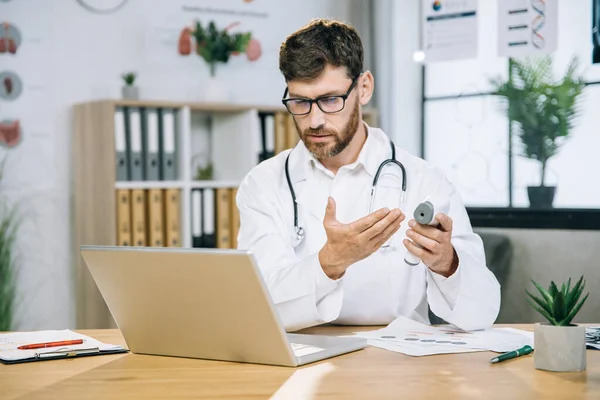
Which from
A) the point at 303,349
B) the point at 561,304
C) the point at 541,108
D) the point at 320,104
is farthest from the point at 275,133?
the point at 561,304

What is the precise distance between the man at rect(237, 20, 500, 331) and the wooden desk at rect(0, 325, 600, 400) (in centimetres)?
43

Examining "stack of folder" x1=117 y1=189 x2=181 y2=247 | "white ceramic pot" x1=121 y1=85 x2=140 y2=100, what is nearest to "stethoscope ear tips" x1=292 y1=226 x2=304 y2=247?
"stack of folder" x1=117 y1=189 x2=181 y2=247

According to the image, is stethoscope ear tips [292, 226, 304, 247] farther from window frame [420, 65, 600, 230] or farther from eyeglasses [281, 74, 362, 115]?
window frame [420, 65, 600, 230]

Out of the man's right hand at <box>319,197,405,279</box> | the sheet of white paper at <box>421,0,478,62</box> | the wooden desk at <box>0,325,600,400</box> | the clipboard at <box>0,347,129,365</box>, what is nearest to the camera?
the wooden desk at <box>0,325,600,400</box>

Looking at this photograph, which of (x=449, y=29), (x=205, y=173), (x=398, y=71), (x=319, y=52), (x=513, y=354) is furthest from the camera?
(x=398, y=71)

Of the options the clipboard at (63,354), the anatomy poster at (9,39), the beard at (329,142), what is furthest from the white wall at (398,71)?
the clipboard at (63,354)

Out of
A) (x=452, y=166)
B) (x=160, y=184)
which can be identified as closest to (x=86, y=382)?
(x=160, y=184)

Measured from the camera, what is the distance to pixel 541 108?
146 inches

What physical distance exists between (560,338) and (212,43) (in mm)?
2907

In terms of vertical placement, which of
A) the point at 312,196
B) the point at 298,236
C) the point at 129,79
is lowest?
the point at 298,236

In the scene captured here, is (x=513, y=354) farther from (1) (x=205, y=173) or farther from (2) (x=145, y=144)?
(1) (x=205, y=173)

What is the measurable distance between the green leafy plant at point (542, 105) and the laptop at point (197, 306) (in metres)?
2.37

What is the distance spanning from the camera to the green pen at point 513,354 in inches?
59.0

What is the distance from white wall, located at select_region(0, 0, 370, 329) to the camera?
3703mm
